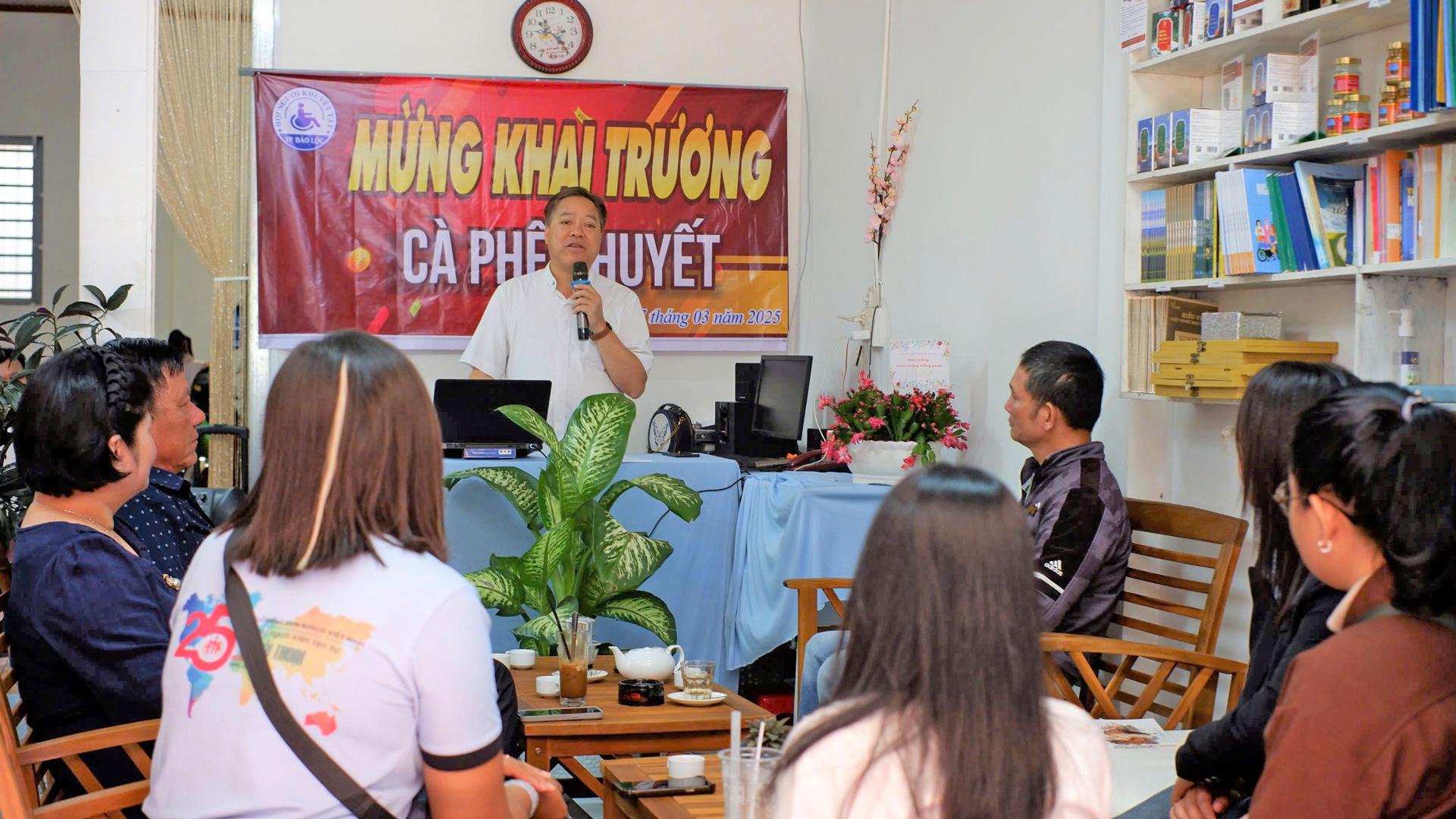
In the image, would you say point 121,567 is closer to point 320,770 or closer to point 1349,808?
point 320,770

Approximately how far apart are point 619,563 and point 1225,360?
1.73 meters

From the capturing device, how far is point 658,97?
6.00 m

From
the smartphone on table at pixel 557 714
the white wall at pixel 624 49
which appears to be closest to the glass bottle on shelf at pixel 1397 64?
the smartphone on table at pixel 557 714

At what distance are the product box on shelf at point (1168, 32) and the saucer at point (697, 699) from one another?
195 cm

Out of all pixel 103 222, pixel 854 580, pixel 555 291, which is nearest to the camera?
pixel 854 580

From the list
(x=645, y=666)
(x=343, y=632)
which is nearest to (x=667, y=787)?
(x=645, y=666)

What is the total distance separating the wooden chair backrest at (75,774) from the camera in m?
1.68

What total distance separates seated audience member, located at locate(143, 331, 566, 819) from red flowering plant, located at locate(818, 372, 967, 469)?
285 cm

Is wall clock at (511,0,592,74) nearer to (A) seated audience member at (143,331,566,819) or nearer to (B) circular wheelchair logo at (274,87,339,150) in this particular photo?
(B) circular wheelchair logo at (274,87,339,150)

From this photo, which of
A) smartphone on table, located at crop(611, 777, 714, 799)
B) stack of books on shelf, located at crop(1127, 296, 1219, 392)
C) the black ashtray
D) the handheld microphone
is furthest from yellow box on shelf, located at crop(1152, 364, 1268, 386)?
the handheld microphone

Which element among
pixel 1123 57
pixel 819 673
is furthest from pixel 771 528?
pixel 1123 57

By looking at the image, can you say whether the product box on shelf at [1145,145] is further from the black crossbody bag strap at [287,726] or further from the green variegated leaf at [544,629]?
the black crossbody bag strap at [287,726]

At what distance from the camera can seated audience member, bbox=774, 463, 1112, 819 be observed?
1.13 metres

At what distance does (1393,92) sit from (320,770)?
2.38m
